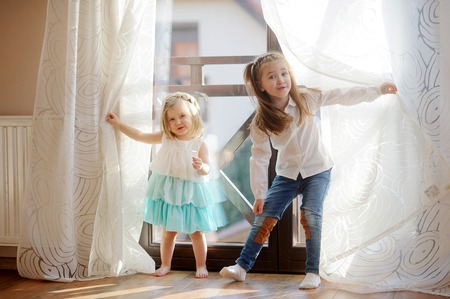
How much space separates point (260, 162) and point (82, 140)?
77 centimetres

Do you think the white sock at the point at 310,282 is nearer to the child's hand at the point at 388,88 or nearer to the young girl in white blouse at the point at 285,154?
the young girl in white blouse at the point at 285,154

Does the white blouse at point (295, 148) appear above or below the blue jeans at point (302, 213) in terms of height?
above

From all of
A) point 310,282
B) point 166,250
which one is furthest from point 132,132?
point 310,282

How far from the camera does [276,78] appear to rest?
7.76ft

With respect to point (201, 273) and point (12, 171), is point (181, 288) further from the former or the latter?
point (12, 171)

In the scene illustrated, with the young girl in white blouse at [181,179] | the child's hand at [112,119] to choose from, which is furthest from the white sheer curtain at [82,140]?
the young girl in white blouse at [181,179]

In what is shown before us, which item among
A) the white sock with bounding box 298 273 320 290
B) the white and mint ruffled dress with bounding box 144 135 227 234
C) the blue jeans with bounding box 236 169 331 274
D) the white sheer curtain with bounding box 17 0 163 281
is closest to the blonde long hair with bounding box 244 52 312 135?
the blue jeans with bounding box 236 169 331 274

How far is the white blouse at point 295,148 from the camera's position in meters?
2.38

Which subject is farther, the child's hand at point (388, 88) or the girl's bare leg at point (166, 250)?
the girl's bare leg at point (166, 250)

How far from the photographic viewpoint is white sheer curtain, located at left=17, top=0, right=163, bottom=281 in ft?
8.37

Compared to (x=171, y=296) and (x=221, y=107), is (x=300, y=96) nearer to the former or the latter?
(x=221, y=107)

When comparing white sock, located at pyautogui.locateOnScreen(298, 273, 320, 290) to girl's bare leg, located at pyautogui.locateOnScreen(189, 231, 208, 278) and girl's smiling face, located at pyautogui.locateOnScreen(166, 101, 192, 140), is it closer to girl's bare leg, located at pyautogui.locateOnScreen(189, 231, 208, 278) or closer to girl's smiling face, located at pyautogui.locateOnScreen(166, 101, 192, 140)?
girl's bare leg, located at pyautogui.locateOnScreen(189, 231, 208, 278)

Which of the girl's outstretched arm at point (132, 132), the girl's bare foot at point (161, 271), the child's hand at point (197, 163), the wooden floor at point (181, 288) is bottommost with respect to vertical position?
the wooden floor at point (181, 288)

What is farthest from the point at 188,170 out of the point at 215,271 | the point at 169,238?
the point at 215,271
